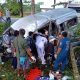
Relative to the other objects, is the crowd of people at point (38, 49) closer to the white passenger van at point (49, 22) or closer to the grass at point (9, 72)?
the grass at point (9, 72)

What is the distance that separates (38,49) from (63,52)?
3.50 feet

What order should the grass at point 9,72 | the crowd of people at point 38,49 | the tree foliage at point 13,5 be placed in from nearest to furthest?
the crowd of people at point 38,49 → the grass at point 9,72 → the tree foliage at point 13,5

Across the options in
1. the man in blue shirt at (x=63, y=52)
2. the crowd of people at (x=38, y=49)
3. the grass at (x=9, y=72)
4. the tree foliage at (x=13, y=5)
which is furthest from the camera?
the tree foliage at (x=13, y=5)

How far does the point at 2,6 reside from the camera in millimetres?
32031

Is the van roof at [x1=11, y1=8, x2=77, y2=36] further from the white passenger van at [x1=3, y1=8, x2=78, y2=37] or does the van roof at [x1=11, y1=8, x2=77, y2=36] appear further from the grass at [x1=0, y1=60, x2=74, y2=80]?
the grass at [x1=0, y1=60, x2=74, y2=80]

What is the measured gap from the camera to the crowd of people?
37.0ft

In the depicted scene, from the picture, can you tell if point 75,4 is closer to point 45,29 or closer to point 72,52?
point 45,29

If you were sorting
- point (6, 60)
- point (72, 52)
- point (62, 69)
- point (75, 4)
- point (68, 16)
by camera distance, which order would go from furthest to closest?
point (75, 4)
point (68, 16)
point (6, 60)
point (62, 69)
point (72, 52)

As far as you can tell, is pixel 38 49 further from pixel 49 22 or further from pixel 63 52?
pixel 49 22

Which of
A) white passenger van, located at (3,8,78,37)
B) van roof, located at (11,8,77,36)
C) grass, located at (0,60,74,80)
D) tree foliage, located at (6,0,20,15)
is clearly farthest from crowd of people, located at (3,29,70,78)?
tree foliage, located at (6,0,20,15)

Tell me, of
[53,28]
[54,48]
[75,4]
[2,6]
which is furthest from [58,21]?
[2,6]

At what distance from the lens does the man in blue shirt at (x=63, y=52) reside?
11.6 meters

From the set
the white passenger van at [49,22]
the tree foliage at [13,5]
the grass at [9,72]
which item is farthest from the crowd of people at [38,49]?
the tree foliage at [13,5]

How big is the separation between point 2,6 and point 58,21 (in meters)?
17.8
